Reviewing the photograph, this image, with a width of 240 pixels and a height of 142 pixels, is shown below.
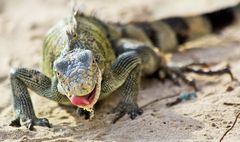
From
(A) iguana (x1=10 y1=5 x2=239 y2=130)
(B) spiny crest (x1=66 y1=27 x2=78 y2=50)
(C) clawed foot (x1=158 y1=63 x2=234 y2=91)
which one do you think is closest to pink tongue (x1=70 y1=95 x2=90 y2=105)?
(A) iguana (x1=10 y1=5 x2=239 y2=130)

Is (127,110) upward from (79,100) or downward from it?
downward

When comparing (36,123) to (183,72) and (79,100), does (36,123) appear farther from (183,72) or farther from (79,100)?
(183,72)

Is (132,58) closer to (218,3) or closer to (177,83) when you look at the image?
(177,83)

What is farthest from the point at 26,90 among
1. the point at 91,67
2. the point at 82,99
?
the point at 82,99

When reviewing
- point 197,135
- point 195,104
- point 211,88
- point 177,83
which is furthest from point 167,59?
point 197,135

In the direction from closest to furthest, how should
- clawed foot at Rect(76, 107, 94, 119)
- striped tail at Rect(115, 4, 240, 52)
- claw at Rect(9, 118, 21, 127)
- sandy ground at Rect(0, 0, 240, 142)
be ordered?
sandy ground at Rect(0, 0, 240, 142), claw at Rect(9, 118, 21, 127), clawed foot at Rect(76, 107, 94, 119), striped tail at Rect(115, 4, 240, 52)

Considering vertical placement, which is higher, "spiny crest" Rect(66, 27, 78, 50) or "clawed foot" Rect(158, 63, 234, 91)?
"spiny crest" Rect(66, 27, 78, 50)

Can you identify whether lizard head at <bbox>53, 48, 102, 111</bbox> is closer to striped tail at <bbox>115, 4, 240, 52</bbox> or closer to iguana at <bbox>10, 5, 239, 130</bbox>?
iguana at <bbox>10, 5, 239, 130</bbox>
